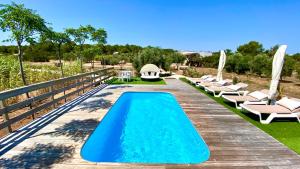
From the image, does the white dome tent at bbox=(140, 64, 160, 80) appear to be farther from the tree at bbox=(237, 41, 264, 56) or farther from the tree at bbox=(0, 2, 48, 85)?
the tree at bbox=(237, 41, 264, 56)

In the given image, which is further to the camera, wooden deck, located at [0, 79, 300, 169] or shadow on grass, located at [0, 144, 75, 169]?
wooden deck, located at [0, 79, 300, 169]

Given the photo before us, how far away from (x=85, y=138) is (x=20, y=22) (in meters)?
4.30

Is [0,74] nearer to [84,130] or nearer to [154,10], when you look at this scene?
[84,130]

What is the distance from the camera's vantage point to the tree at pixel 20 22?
602 centimetres

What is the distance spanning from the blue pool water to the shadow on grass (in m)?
0.38

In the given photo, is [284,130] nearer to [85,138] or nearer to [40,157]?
[85,138]

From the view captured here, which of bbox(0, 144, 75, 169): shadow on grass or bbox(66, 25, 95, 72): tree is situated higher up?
bbox(66, 25, 95, 72): tree

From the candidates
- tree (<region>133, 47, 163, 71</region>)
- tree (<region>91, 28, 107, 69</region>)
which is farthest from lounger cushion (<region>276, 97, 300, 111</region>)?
tree (<region>133, 47, 163, 71</region>)

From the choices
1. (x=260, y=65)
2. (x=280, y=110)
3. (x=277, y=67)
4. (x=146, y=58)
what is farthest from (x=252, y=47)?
(x=280, y=110)

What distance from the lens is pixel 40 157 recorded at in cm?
378

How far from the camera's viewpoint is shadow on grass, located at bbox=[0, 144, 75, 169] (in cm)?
352

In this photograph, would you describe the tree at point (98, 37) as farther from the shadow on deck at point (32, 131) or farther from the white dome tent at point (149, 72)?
the shadow on deck at point (32, 131)

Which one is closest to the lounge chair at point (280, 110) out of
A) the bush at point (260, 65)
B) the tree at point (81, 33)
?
the tree at point (81, 33)

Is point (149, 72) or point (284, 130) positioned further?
point (149, 72)
